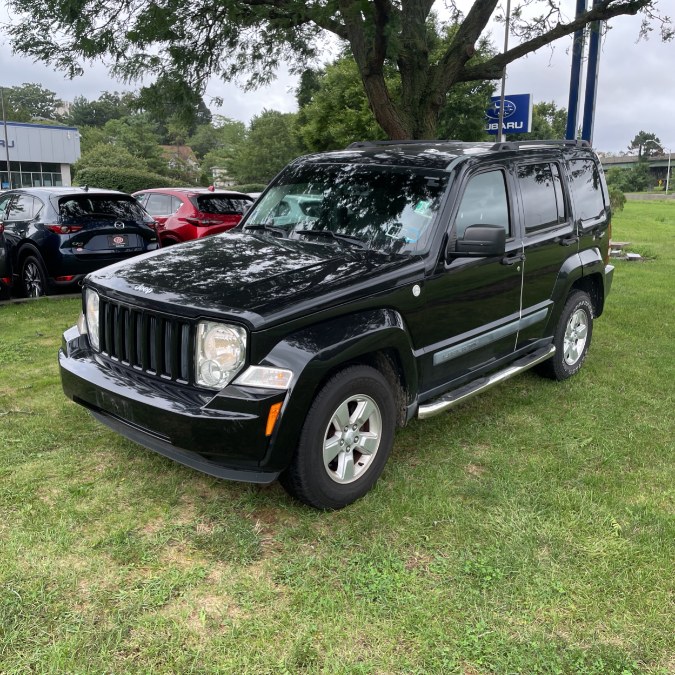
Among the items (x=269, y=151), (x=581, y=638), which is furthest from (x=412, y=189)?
(x=269, y=151)

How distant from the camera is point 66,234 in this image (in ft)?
27.9

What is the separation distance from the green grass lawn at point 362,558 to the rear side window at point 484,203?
148 centimetres

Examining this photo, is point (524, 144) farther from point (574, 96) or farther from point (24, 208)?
point (574, 96)

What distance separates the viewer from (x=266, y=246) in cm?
423

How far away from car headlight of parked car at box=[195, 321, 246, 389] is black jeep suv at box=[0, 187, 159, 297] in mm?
5999

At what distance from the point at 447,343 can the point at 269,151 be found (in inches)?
Answer: 2598

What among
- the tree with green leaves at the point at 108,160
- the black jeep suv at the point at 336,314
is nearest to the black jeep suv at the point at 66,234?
the black jeep suv at the point at 336,314

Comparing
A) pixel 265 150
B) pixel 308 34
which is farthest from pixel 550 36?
pixel 265 150

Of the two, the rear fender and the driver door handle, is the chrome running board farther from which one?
the driver door handle

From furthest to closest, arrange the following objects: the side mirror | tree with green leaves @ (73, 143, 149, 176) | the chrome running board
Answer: tree with green leaves @ (73, 143, 149, 176) < the chrome running board < the side mirror

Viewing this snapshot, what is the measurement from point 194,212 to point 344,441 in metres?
8.59

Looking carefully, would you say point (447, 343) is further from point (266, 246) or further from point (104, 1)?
point (104, 1)

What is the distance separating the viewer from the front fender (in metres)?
3.15

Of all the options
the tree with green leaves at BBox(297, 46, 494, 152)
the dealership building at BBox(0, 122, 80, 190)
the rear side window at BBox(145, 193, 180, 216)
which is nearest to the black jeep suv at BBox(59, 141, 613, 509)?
the rear side window at BBox(145, 193, 180, 216)
